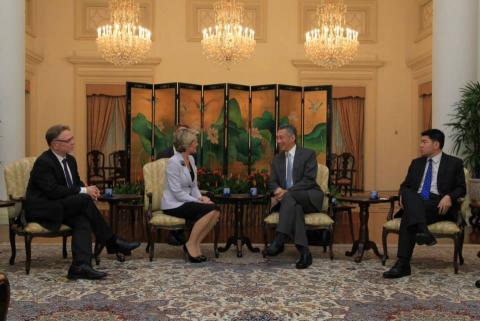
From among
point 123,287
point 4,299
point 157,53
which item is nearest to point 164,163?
point 123,287

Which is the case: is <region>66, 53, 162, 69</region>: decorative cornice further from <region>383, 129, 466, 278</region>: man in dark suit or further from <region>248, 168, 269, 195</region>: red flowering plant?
<region>383, 129, 466, 278</region>: man in dark suit

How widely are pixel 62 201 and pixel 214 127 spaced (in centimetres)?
670

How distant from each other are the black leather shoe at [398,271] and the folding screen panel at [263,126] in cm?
655

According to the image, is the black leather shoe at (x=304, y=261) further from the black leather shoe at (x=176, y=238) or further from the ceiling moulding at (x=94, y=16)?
the ceiling moulding at (x=94, y=16)

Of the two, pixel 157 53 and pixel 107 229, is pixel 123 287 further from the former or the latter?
pixel 157 53

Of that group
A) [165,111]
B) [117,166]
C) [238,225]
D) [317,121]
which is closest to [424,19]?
Result: [317,121]

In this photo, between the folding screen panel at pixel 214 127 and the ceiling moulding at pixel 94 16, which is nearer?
the folding screen panel at pixel 214 127

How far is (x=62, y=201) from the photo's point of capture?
5.41 meters

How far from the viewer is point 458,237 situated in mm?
5625

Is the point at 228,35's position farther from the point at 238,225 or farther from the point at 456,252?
the point at 456,252

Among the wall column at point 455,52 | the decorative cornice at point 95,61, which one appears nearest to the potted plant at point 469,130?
the wall column at point 455,52

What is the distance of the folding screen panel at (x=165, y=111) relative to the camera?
38.6 ft

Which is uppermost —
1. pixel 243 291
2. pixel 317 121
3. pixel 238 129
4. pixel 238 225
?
pixel 317 121

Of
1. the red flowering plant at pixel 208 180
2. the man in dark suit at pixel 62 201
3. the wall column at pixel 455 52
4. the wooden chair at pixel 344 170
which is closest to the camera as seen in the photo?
the man in dark suit at pixel 62 201
